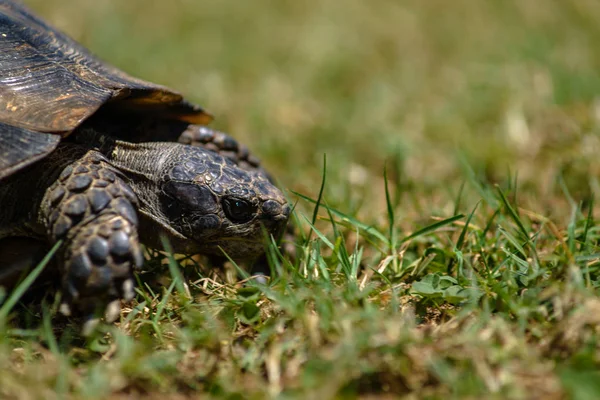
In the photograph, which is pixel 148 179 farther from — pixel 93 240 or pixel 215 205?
pixel 93 240

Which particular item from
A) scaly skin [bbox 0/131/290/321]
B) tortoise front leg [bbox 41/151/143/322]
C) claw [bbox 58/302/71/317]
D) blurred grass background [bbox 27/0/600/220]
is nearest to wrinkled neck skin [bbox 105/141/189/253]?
scaly skin [bbox 0/131/290/321]

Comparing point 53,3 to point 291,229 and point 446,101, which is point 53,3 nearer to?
point 446,101

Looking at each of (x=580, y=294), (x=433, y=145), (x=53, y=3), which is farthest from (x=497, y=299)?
(x=53, y=3)

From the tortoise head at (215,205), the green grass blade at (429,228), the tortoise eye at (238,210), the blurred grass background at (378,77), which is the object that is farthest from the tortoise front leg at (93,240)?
the blurred grass background at (378,77)

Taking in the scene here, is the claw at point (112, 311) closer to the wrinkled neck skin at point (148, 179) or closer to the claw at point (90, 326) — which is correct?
the claw at point (90, 326)

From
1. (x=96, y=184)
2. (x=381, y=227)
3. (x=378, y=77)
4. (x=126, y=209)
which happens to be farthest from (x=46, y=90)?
(x=378, y=77)

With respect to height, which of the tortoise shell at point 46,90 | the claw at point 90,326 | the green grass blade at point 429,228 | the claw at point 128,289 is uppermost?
the tortoise shell at point 46,90

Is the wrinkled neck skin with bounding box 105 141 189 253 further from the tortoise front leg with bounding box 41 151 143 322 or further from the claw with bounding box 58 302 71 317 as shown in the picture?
the claw with bounding box 58 302 71 317
